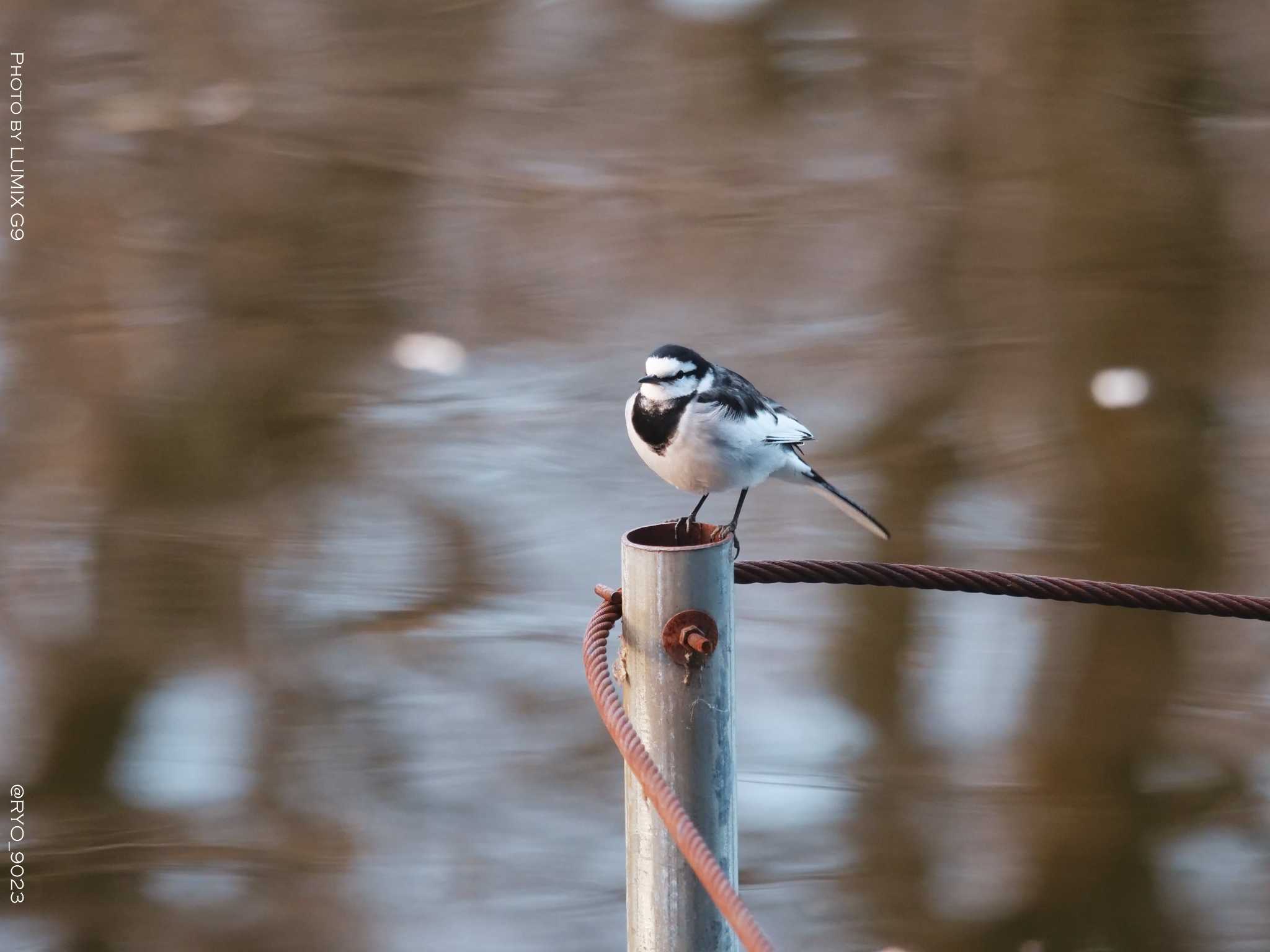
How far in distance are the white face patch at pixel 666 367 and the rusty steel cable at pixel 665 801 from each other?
93 cm

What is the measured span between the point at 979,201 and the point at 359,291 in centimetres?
178

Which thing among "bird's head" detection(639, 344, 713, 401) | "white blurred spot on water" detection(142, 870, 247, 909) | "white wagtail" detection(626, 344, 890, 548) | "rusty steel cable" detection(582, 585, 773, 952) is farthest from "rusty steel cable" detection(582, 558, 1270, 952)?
"white blurred spot on water" detection(142, 870, 247, 909)

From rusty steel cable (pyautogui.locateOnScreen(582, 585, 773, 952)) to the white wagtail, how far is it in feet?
2.69

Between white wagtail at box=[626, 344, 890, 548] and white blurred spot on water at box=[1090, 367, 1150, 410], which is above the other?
white wagtail at box=[626, 344, 890, 548]

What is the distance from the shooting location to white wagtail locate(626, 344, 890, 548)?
2113mm

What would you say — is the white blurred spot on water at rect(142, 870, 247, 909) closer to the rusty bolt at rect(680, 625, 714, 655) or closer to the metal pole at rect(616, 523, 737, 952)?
the metal pole at rect(616, 523, 737, 952)

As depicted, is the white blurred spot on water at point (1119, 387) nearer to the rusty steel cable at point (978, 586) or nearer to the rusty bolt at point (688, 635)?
the rusty steel cable at point (978, 586)

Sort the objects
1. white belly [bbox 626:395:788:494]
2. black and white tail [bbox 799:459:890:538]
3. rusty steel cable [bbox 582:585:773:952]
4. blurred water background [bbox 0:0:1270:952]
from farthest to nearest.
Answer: blurred water background [bbox 0:0:1270:952]
black and white tail [bbox 799:459:890:538]
white belly [bbox 626:395:788:494]
rusty steel cable [bbox 582:585:773:952]

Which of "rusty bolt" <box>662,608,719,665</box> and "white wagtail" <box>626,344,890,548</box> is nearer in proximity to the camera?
"rusty bolt" <box>662,608,719,665</box>

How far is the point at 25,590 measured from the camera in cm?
348

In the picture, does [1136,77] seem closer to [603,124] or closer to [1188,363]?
[1188,363]

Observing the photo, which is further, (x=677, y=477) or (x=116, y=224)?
(x=116, y=224)

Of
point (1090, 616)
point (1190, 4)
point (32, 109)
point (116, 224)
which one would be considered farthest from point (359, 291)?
point (1190, 4)

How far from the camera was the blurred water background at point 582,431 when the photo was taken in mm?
3297
